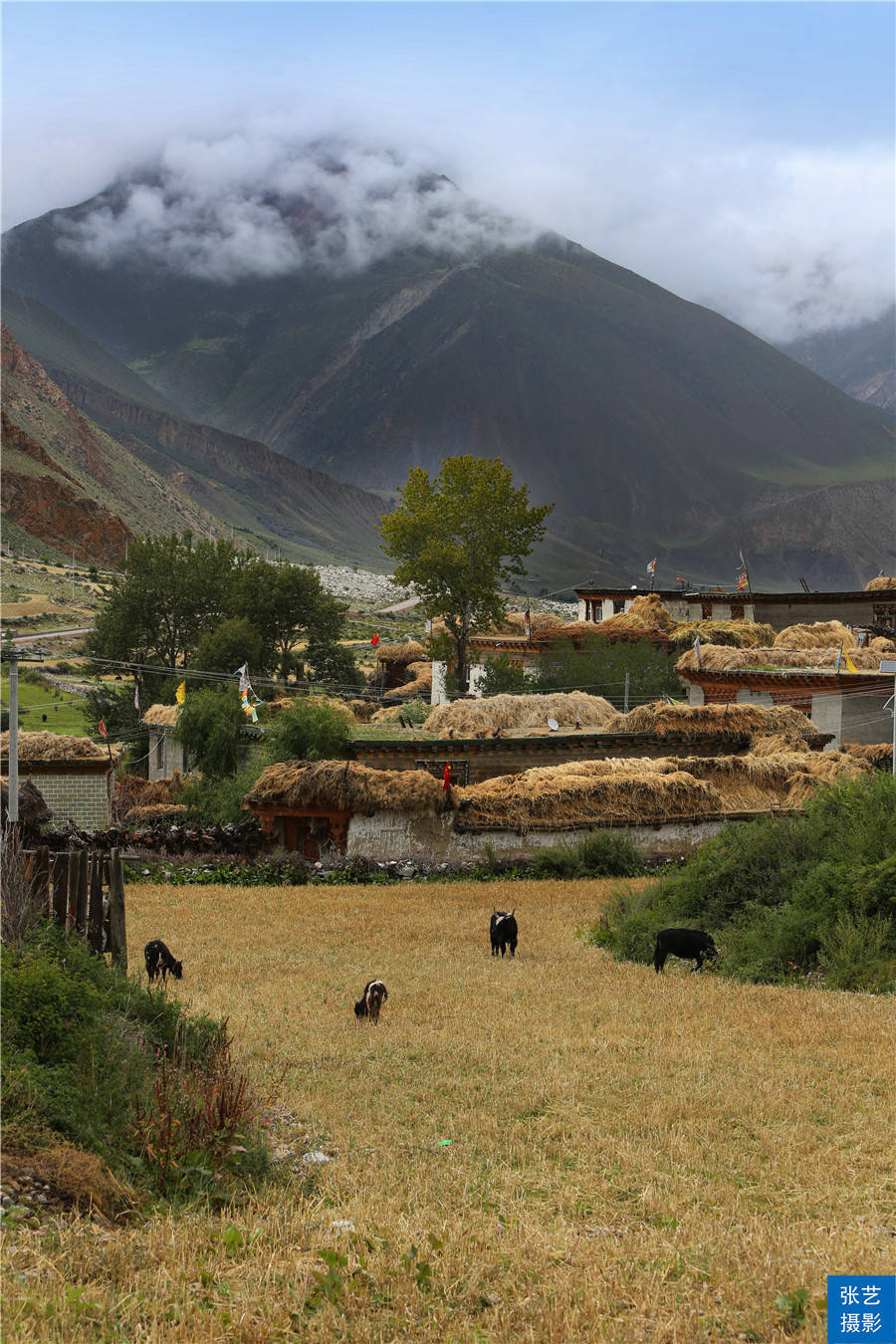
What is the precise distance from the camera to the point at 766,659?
42.6 m

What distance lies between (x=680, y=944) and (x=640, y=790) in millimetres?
12285

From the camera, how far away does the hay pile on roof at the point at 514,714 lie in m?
33.0

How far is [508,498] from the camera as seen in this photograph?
52.8 m

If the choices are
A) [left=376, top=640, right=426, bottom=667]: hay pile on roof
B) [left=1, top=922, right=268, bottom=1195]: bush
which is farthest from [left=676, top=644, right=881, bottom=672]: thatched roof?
[left=1, top=922, right=268, bottom=1195]: bush

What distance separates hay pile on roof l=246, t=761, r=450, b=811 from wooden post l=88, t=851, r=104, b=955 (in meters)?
15.3

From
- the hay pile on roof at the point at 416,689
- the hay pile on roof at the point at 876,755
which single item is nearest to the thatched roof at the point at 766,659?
the hay pile on roof at the point at 876,755

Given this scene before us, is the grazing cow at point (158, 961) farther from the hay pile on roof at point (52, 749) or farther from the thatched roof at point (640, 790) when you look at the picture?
the hay pile on roof at point (52, 749)

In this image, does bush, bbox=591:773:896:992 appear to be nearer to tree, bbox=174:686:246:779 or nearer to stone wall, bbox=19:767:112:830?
stone wall, bbox=19:767:112:830

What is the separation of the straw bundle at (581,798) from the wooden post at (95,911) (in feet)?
53.3

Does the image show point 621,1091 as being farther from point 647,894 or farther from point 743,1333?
point 647,894

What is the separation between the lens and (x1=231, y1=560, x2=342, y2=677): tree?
66062 mm

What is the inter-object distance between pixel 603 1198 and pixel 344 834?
67.4 feet

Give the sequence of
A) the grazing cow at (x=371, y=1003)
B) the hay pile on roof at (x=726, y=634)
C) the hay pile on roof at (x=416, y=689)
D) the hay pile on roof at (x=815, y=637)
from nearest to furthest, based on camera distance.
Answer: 1. the grazing cow at (x=371, y=1003)
2. the hay pile on roof at (x=815, y=637)
3. the hay pile on roof at (x=726, y=634)
4. the hay pile on roof at (x=416, y=689)

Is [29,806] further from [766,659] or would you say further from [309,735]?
[766,659]
